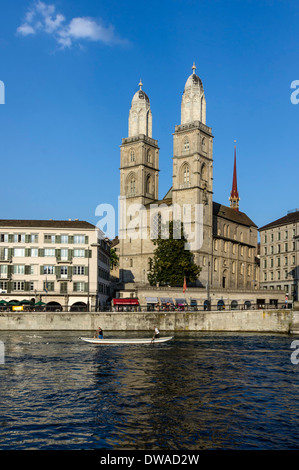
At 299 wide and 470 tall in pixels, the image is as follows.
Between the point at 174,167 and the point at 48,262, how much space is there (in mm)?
47216

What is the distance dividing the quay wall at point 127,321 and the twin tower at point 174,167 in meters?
41.8

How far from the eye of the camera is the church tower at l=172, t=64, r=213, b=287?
120 m

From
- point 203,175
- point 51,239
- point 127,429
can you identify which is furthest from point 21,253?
point 127,429

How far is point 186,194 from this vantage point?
121 m

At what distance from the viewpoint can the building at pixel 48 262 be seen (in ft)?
284

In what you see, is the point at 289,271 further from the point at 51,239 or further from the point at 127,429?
the point at 127,429

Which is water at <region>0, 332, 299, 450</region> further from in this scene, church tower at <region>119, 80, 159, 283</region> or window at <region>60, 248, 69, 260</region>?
church tower at <region>119, 80, 159, 283</region>

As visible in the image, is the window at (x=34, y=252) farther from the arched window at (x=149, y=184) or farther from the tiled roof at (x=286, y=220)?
the tiled roof at (x=286, y=220)

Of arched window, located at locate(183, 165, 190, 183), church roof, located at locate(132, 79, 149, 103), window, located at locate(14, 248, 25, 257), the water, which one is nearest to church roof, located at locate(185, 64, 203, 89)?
church roof, located at locate(132, 79, 149, 103)

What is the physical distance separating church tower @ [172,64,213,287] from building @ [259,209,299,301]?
1552 cm

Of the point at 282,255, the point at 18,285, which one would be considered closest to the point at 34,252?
the point at 18,285

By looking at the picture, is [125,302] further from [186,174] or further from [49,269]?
[186,174]
